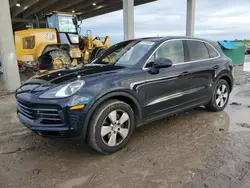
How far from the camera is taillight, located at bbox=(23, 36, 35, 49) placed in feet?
31.1

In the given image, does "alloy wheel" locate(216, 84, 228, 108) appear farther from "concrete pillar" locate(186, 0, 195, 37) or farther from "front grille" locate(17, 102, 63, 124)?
"concrete pillar" locate(186, 0, 195, 37)

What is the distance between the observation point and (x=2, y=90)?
301 inches

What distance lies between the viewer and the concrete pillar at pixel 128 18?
10422 mm

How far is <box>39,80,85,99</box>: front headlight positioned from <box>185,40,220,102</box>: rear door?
2.16 metres

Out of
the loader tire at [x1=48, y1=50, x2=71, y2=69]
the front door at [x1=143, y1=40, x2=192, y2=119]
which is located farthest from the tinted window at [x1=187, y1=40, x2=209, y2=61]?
the loader tire at [x1=48, y1=50, x2=71, y2=69]

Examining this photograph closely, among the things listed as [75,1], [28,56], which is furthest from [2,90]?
[75,1]

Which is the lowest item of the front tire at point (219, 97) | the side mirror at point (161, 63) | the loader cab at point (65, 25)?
the front tire at point (219, 97)

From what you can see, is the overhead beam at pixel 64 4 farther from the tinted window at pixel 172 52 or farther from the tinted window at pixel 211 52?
the tinted window at pixel 172 52

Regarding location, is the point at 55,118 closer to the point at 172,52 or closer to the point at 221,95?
the point at 172,52

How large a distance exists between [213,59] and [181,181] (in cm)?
285

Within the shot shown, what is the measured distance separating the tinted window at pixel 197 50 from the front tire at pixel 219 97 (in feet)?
2.36

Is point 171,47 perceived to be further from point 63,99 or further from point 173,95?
point 63,99

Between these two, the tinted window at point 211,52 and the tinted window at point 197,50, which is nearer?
the tinted window at point 197,50

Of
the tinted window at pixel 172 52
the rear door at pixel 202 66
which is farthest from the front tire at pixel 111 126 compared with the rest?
the rear door at pixel 202 66
